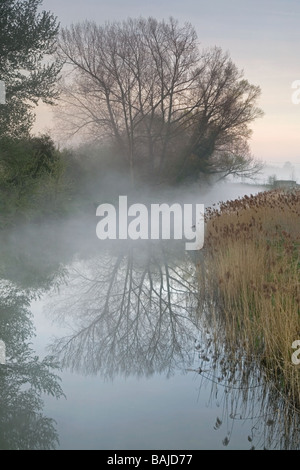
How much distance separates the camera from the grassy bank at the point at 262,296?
Result: 17.1 ft

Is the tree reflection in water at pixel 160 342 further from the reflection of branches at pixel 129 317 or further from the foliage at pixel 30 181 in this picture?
the foliage at pixel 30 181

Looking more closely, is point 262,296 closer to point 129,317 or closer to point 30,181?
point 129,317

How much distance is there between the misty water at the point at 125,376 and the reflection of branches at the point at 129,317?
2 centimetres

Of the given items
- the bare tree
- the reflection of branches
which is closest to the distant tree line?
the bare tree

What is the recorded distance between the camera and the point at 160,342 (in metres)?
6.95

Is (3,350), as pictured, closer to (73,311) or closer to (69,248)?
(73,311)

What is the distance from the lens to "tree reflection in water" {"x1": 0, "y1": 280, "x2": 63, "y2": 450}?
4.27 metres

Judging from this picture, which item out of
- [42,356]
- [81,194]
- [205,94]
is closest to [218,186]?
[205,94]

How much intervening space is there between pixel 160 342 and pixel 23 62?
1422 centimetres

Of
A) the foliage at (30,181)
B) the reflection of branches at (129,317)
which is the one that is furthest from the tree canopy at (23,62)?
the reflection of branches at (129,317)

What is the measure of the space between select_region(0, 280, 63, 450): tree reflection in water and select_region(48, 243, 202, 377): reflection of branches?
0.40 meters

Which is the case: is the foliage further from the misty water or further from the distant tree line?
the misty water
